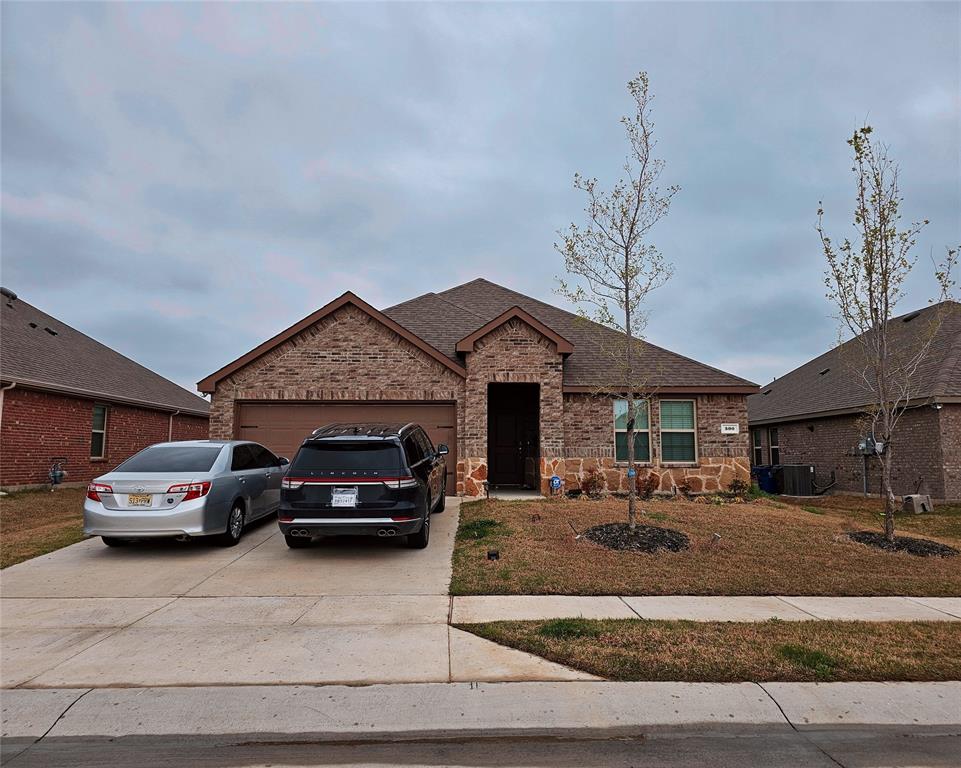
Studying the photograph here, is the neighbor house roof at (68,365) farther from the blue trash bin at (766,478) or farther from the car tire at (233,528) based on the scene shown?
the blue trash bin at (766,478)

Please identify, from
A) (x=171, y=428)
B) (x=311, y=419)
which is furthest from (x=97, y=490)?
(x=171, y=428)

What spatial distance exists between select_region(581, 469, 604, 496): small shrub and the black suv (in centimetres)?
709

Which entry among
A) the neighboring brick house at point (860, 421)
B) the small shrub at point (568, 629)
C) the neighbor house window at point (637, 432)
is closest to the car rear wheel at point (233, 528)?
the small shrub at point (568, 629)

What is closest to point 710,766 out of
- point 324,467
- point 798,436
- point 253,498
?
point 324,467

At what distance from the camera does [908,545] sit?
912cm

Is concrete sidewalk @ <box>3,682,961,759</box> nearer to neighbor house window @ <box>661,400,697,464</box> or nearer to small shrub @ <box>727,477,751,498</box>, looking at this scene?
small shrub @ <box>727,477,751,498</box>

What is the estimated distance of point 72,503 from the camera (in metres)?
13.9

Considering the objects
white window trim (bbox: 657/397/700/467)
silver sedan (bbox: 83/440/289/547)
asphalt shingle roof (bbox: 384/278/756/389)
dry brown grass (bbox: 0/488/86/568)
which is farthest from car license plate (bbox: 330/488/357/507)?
white window trim (bbox: 657/397/700/467)

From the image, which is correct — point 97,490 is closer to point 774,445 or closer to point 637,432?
point 637,432

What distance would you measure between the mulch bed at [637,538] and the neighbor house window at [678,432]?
236 inches

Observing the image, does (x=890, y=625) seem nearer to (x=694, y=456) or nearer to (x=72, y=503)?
(x=694, y=456)

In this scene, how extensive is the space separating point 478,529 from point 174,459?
15.8 ft

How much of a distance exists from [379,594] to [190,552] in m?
3.78

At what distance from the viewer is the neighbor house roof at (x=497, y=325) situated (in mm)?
14234
